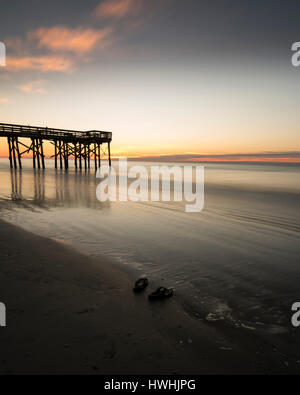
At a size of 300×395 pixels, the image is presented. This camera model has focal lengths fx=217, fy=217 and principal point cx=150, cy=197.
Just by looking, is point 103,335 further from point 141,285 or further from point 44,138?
point 44,138

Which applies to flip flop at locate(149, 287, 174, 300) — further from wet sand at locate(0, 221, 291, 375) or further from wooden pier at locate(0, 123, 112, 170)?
wooden pier at locate(0, 123, 112, 170)

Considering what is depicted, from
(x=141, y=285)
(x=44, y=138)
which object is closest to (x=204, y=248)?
(x=141, y=285)

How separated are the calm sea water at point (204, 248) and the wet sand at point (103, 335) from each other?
0.49 m

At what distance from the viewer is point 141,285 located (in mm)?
3914

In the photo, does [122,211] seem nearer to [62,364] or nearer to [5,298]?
[5,298]

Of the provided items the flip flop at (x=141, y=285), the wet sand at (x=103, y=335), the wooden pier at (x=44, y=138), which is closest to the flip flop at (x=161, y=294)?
the wet sand at (x=103, y=335)

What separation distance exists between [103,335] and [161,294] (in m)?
1.20

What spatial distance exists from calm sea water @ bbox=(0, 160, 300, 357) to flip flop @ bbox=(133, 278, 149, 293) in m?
0.34

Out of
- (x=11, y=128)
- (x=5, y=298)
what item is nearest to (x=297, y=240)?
(x=5, y=298)

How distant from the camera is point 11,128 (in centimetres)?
2988

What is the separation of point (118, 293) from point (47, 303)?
1115mm

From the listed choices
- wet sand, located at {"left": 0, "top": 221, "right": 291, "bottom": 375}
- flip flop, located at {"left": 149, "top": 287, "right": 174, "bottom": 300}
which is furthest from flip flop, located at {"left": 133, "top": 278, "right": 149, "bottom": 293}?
flip flop, located at {"left": 149, "top": 287, "right": 174, "bottom": 300}

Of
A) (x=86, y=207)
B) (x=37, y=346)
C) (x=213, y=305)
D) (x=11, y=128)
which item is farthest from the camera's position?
(x=11, y=128)

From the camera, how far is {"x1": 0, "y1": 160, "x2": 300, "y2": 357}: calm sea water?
3631 mm
